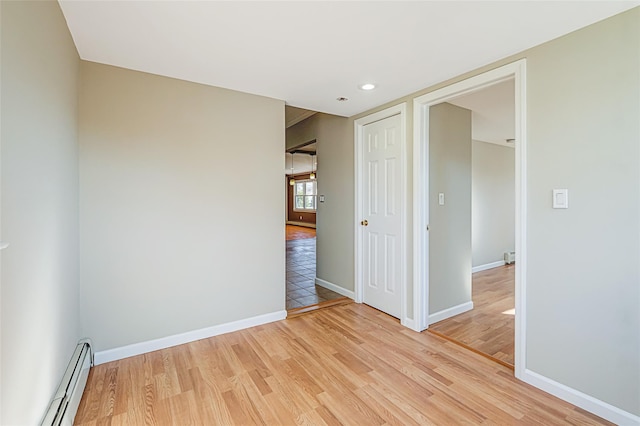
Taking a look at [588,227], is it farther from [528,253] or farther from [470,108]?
[470,108]

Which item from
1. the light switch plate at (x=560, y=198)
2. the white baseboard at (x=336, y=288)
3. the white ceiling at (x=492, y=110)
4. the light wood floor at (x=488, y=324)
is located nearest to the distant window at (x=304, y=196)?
the white ceiling at (x=492, y=110)

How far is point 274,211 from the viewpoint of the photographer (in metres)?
3.02

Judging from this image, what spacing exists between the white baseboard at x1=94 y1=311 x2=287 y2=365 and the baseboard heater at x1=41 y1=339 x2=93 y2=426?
0.40 feet

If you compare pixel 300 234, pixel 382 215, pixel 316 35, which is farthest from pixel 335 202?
pixel 300 234

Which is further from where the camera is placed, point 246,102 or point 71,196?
point 246,102

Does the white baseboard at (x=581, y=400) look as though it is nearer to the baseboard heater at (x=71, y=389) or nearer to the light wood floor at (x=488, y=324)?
the light wood floor at (x=488, y=324)

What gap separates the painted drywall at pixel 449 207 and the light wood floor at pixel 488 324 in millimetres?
188

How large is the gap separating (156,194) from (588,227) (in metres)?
3.02

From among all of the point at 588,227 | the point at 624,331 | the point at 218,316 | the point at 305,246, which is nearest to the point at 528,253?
the point at 588,227

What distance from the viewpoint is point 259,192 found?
2922 mm

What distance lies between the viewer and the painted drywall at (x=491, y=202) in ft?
16.9

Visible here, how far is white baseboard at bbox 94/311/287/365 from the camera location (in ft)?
7.40

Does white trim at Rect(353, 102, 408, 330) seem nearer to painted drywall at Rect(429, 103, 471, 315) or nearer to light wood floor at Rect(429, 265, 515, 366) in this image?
painted drywall at Rect(429, 103, 471, 315)

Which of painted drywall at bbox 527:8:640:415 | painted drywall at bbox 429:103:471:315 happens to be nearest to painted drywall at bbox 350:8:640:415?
painted drywall at bbox 527:8:640:415
